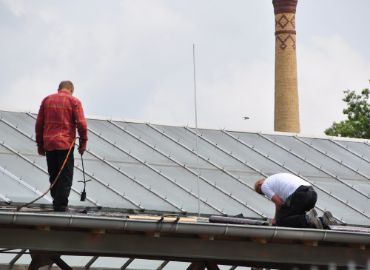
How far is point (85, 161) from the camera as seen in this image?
2456 cm

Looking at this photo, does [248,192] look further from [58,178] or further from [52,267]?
[58,178]

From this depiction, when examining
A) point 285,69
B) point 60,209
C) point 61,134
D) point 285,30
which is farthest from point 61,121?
point 285,30

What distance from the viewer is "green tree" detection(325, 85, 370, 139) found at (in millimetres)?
67188

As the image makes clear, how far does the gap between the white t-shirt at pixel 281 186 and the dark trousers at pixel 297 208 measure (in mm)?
92

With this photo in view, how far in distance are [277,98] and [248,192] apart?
120ft

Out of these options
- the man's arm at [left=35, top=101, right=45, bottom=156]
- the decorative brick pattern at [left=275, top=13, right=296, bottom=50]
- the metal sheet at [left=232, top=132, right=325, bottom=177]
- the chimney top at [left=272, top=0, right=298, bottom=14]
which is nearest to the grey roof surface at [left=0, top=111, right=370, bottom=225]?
the metal sheet at [left=232, top=132, right=325, bottom=177]

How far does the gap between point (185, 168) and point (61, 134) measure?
264 inches

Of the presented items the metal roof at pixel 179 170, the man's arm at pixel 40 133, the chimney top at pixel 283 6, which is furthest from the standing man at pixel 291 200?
the chimney top at pixel 283 6

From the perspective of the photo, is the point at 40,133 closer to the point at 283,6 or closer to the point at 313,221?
the point at 313,221

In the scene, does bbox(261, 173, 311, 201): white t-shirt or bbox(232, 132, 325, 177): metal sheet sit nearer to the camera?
bbox(261, 173, 311, 201): white t-shirt

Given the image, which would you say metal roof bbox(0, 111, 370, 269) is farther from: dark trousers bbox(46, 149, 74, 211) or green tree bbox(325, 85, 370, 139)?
green tree bbox(325, 85, 370, 139)

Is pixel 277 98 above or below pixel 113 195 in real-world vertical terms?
above

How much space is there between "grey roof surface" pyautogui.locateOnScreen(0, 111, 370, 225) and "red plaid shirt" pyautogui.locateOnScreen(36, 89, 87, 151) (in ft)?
9.35

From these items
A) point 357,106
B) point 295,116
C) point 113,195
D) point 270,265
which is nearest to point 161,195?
point 113,195
